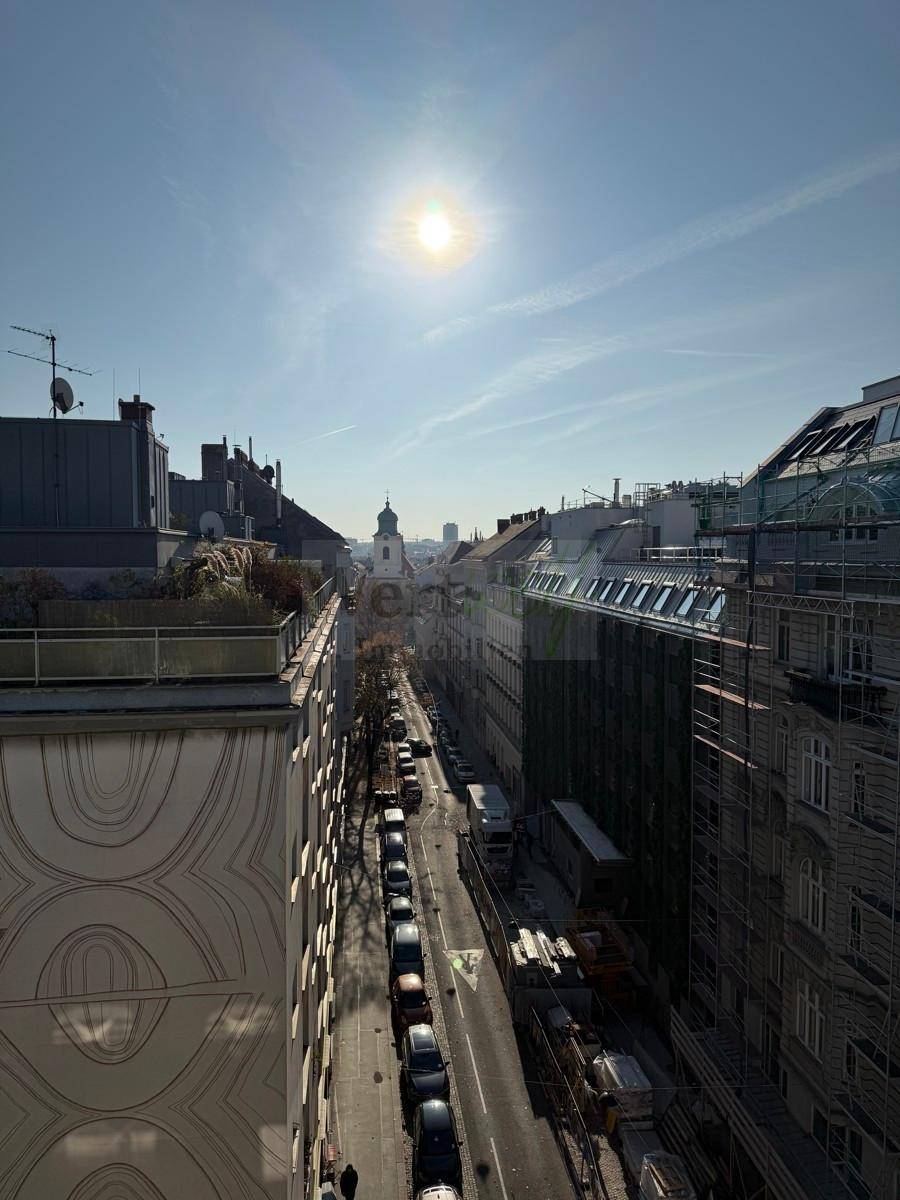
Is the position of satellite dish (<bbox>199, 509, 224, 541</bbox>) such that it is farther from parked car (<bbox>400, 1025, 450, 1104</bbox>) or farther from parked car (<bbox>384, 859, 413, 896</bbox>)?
parked car (<bbox>384, 859, 413, 896</bbox>)

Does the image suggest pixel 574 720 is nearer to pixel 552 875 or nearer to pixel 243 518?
pixel 552 875

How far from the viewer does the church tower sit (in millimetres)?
116750

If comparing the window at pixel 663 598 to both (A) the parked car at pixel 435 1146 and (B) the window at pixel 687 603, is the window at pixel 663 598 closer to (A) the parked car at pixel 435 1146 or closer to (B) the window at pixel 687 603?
(B) the window at pixel 687 603

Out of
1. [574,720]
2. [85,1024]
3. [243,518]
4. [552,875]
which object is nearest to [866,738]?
[85,1024]

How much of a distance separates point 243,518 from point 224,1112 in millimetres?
25916

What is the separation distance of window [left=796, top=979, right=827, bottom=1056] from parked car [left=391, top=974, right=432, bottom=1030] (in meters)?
10.9

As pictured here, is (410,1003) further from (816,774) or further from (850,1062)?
(816,774)

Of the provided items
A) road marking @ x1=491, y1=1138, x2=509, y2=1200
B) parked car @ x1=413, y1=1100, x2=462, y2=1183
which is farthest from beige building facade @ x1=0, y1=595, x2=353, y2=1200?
road marking @ x1=491, y1=1138, x2=509, y2=1200

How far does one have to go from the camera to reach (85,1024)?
910 centimetres

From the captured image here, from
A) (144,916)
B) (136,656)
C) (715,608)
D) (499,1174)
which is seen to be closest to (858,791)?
(715,608)

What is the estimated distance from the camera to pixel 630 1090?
1855 cm

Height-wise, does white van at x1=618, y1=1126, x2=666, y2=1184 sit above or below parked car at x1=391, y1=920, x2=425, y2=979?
below

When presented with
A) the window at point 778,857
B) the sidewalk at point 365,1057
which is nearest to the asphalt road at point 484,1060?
the sidewalk at point 365,1057

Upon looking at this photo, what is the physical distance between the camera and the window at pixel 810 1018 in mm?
14633
